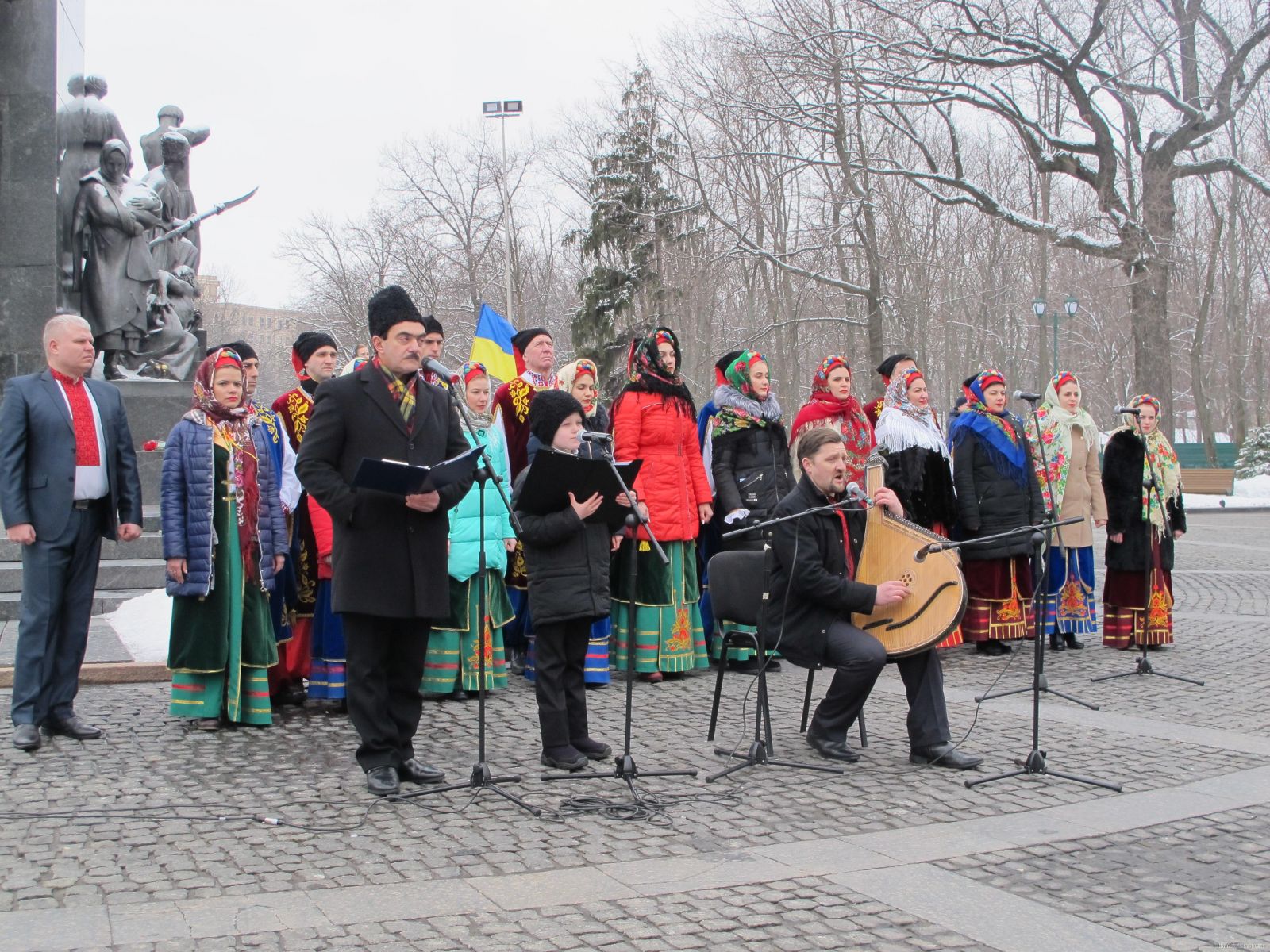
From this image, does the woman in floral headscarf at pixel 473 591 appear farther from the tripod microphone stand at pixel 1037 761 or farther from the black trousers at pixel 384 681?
the tripod microphone stand at pixel 1037 761

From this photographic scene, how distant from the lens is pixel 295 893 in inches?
169

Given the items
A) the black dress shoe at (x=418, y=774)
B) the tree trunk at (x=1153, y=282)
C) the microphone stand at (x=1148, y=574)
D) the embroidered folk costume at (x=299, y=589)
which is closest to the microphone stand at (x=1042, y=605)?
the microphone stand at (x=1148, y=574)

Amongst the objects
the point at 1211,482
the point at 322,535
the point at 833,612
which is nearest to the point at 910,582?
the point at 833,612

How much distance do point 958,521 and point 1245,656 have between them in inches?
88.6

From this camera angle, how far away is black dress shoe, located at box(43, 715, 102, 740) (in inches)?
262

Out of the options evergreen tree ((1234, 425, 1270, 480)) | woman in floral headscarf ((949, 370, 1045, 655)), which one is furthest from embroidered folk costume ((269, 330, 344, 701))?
evergreen tree ((1234, 425, 1270, 480))

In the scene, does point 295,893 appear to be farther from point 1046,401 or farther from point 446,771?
point 1046,401

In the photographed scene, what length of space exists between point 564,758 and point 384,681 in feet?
2.97

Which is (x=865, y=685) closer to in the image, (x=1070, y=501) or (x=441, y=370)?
(x=441, y=370)

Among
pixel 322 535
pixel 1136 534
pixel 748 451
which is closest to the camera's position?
pixel 322 535

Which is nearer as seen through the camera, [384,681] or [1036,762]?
[384,681]

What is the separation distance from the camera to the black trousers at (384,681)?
5.66m

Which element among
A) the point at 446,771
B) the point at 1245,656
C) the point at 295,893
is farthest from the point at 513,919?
the point at 1245,656

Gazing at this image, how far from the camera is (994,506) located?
31.8 feet
